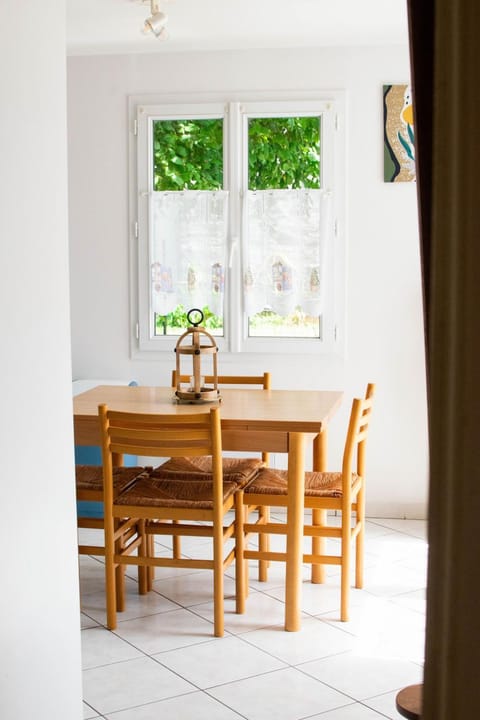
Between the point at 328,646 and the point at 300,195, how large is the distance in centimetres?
273

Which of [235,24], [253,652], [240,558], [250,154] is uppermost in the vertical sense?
[235,24]

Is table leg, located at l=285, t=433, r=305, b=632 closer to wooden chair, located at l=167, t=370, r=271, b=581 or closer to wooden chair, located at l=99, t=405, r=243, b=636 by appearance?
wooden chair, located at l=99, t=405, r=243, b=636

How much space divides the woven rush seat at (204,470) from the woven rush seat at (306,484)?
4cm

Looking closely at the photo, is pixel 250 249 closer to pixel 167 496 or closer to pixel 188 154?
pixel 188 154

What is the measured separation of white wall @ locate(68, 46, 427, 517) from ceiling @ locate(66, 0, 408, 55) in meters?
0.07

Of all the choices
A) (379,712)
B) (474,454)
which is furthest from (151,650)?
(474,454)

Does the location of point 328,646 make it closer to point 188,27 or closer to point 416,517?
point 416,517

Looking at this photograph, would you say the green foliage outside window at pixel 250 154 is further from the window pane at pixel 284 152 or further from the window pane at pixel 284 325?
the window pane at pixel 284 325

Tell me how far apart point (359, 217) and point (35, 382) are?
11.4ft

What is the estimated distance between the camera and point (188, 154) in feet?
17.0

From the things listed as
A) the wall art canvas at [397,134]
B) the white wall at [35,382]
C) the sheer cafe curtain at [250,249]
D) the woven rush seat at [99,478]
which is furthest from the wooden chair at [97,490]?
the wall art canvas at [397,134]

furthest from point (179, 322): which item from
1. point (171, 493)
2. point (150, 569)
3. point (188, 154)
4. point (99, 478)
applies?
point (171, 493)

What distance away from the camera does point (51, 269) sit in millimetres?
1832

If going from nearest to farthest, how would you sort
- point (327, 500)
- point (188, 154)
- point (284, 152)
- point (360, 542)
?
point (327, 500)
point (360, 542)
point (284, 152)
point (188, 154)
